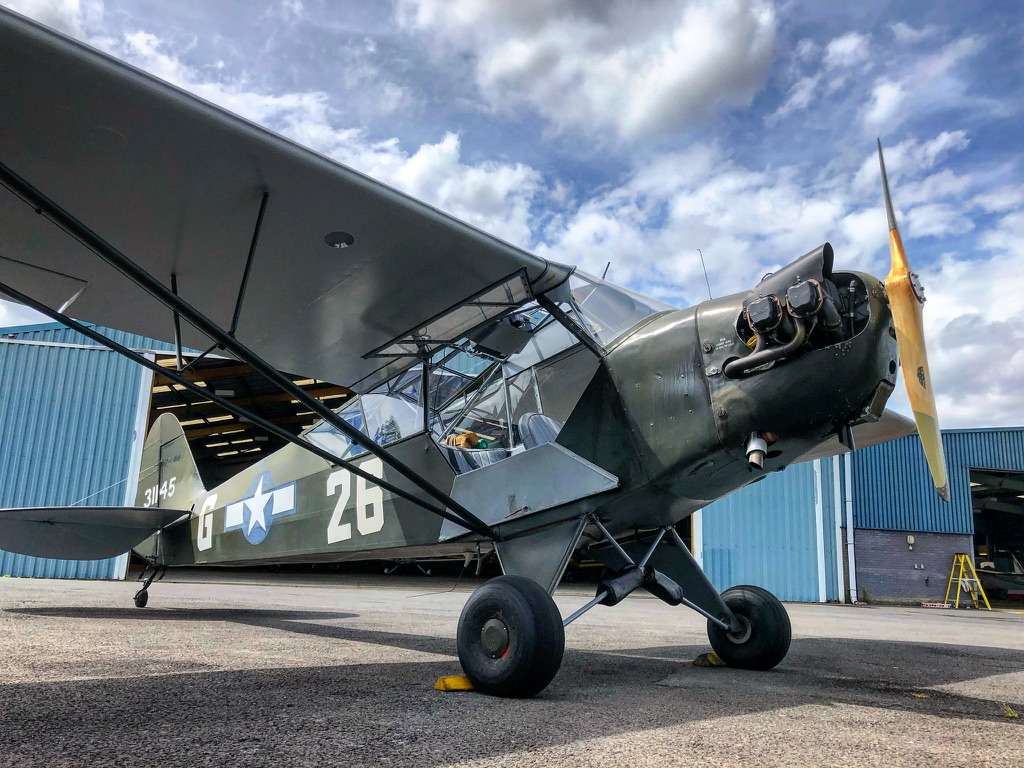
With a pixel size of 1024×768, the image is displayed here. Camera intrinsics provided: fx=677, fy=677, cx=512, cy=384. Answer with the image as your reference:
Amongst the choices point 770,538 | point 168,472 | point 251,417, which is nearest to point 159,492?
point 168,472

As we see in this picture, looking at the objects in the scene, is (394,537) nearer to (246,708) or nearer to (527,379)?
(527,379)

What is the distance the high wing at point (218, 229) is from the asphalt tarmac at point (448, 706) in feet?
6.83

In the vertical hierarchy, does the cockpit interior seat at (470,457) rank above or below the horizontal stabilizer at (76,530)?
above

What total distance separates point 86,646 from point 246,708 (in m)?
2.61

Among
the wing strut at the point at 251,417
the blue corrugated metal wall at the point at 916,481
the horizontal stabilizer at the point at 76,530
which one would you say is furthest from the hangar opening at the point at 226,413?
the blue corrugated metal wall at the point at 916,481

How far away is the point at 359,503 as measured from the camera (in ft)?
18.3

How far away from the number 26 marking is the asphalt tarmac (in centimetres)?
91

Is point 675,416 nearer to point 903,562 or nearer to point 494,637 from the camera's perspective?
point 494,637

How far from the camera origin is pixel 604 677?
4.07 metres

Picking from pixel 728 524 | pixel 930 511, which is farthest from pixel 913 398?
pixel 930 511

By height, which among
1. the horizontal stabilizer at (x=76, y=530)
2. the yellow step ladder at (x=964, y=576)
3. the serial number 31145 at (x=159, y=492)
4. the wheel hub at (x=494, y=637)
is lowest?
the yellow step ladder at (x=964, y=576)

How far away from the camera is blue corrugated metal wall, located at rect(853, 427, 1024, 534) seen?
63.9 ft

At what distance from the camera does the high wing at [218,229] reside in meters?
3.02

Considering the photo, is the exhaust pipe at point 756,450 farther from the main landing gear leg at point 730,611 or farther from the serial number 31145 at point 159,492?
the serial number 31145 at point 159,492
